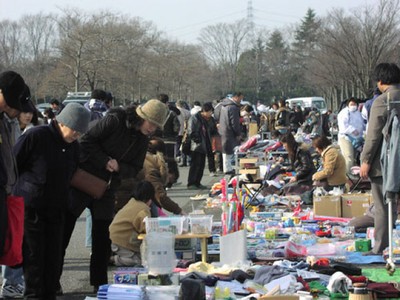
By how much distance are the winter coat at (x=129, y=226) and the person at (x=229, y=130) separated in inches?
355

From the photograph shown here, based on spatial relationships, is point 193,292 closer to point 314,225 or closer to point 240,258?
point 240,258

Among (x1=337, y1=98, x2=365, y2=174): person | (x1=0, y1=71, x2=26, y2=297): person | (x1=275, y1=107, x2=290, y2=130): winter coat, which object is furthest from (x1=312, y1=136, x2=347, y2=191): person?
(x1=275, y1=107, x2=290, y2=130): winter coat

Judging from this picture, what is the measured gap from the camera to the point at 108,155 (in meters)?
6.59

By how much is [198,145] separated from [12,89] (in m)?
11.2

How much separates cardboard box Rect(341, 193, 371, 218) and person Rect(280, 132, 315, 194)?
1809mm

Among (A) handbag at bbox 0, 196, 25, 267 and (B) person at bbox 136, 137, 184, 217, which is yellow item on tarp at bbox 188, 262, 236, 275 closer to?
(B) person at bbox 136, 137, 184, 217

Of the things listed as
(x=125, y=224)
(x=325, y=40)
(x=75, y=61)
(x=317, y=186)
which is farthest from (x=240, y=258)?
(x=75, y=61)

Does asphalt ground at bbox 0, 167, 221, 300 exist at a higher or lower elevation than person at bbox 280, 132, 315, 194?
lower

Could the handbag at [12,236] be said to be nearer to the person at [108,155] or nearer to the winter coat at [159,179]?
the person at [108,155]

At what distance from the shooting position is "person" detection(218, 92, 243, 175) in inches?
651

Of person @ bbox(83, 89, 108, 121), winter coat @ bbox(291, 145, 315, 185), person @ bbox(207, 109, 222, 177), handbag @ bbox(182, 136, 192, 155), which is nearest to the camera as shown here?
person @ bbox(83, 89, 108, 121)

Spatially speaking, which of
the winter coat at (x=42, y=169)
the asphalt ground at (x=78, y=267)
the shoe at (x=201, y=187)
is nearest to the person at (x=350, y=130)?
the shoe at (x=201, y=187)

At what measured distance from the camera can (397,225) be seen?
9500 mm

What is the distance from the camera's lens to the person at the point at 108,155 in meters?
6.47
